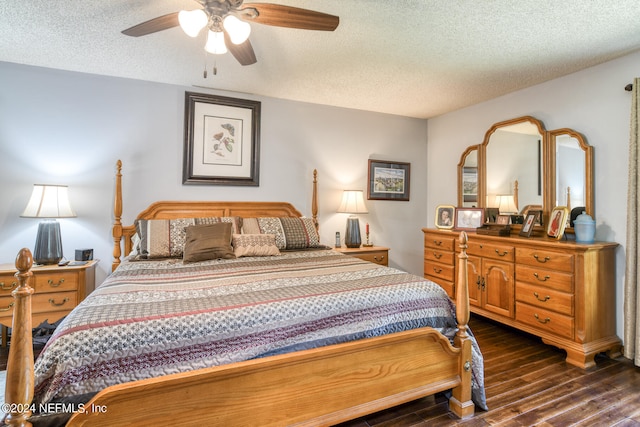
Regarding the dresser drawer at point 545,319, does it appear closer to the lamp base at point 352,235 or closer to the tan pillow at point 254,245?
the lamp base at point 352,235

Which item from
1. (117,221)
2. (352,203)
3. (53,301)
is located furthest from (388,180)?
(53,301)

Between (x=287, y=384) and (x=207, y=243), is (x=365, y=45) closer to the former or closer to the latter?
(x=207, y=243)

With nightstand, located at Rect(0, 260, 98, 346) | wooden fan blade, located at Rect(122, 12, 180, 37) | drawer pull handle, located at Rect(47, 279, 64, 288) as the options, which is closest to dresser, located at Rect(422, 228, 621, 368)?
wooden fan blade, located at Rect(122, 12, 180, 37)

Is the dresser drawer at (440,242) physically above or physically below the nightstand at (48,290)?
above

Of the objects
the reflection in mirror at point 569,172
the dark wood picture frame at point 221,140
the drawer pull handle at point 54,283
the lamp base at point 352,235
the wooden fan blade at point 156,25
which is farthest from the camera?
the lamp base at point 352,235

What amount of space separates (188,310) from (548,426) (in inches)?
77.8

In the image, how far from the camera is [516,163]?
11.0ft

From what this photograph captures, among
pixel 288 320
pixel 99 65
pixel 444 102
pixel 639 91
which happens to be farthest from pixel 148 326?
pixel 444 102

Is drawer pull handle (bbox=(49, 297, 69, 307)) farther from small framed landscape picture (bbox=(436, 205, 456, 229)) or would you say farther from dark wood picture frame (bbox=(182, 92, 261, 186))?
small framed landscape picture (bbox=(436, 205, 456, 229))

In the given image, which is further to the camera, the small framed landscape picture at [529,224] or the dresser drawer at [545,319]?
the small framed landscape picture at [529,224]

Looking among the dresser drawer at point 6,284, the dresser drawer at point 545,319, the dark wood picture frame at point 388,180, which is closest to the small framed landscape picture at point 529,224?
the dresser drawer at point 545,319

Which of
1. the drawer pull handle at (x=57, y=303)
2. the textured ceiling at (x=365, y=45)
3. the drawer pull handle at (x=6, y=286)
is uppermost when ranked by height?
the textured ceiling at (x=365, y=45)

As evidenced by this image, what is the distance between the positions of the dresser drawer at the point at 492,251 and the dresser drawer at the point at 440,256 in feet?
0.78

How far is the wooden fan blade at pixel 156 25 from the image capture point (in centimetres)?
173
